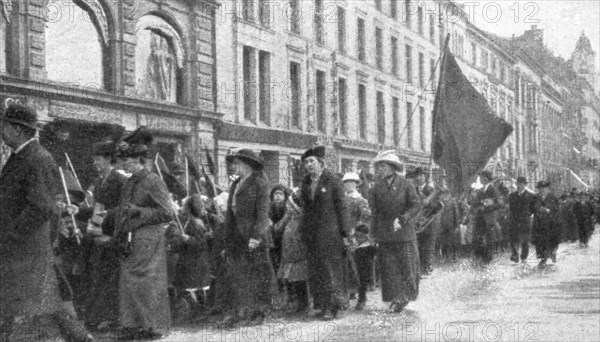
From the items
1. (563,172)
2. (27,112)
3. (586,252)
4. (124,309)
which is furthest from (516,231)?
(563,172)

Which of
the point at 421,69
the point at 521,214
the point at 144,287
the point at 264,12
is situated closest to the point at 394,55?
the point at 421,69

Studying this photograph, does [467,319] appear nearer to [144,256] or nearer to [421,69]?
[144,256]

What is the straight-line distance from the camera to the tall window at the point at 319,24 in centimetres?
2961

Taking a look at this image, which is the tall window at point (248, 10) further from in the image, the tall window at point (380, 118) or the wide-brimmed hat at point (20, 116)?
the wide-brimmed hat at point (20, 116)

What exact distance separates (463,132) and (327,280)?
19.6 ft

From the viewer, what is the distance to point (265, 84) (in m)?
25.8

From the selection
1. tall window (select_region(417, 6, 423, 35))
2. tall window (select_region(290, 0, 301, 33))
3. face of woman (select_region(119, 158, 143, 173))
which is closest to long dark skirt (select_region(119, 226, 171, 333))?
face of woman (select_region(119, 158, 143, 173))

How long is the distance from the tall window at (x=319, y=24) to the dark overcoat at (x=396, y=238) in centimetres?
1990

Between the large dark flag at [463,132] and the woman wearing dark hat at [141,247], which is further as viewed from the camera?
the large dark flag at [463,132]

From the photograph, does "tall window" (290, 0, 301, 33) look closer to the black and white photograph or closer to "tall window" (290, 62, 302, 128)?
the black and white photograph

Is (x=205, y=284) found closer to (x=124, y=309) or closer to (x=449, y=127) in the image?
(x=124, y=309)

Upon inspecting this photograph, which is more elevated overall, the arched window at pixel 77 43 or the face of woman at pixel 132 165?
the arched window at pixel 77 43

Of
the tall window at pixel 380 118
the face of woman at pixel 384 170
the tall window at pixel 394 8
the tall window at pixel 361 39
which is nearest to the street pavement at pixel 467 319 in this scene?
the face of woman at pixel 384 170

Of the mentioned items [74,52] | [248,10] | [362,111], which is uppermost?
[248,10]
